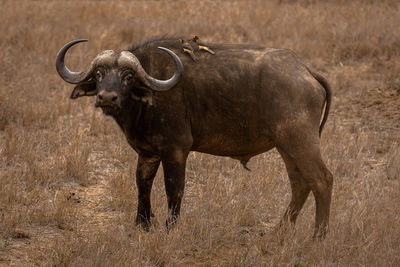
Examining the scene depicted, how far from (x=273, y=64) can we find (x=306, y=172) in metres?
1.03

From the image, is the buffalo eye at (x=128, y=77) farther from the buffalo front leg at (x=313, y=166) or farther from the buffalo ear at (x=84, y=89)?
the buffalo front leg at (x=313, y=166)

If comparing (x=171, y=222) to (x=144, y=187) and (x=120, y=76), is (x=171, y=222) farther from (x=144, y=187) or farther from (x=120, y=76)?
(x=120, y=76)

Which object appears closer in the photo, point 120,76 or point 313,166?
point 120,76

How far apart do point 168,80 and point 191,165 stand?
2.73 m

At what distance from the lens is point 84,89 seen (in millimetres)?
5449

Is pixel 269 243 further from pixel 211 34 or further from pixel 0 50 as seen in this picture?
pixel 211 34

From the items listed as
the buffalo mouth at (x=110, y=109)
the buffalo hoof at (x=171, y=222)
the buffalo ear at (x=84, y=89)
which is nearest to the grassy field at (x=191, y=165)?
the buffalo hoof at (x=171, y=222)

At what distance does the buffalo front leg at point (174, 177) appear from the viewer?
554cm

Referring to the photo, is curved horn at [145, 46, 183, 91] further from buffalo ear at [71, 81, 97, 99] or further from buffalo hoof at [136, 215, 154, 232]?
buffalo hoof at [136, 215, 154, 232]

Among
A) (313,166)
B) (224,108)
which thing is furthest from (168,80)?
(313,166)

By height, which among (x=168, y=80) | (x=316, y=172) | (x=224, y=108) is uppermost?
(x=168, y=80)

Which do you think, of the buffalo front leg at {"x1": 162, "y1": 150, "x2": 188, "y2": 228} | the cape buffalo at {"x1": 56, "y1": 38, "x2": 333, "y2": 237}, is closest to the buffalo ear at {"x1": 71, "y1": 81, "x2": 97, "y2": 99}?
the cape buffalo at {"x1": 56, "y1": 38, "x2": 333, "y2": 237}

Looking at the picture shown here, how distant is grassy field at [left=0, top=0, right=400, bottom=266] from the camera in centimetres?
529

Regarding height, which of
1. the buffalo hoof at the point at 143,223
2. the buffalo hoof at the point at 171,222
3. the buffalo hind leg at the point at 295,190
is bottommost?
the buffalo hoof at the point at 143,223
